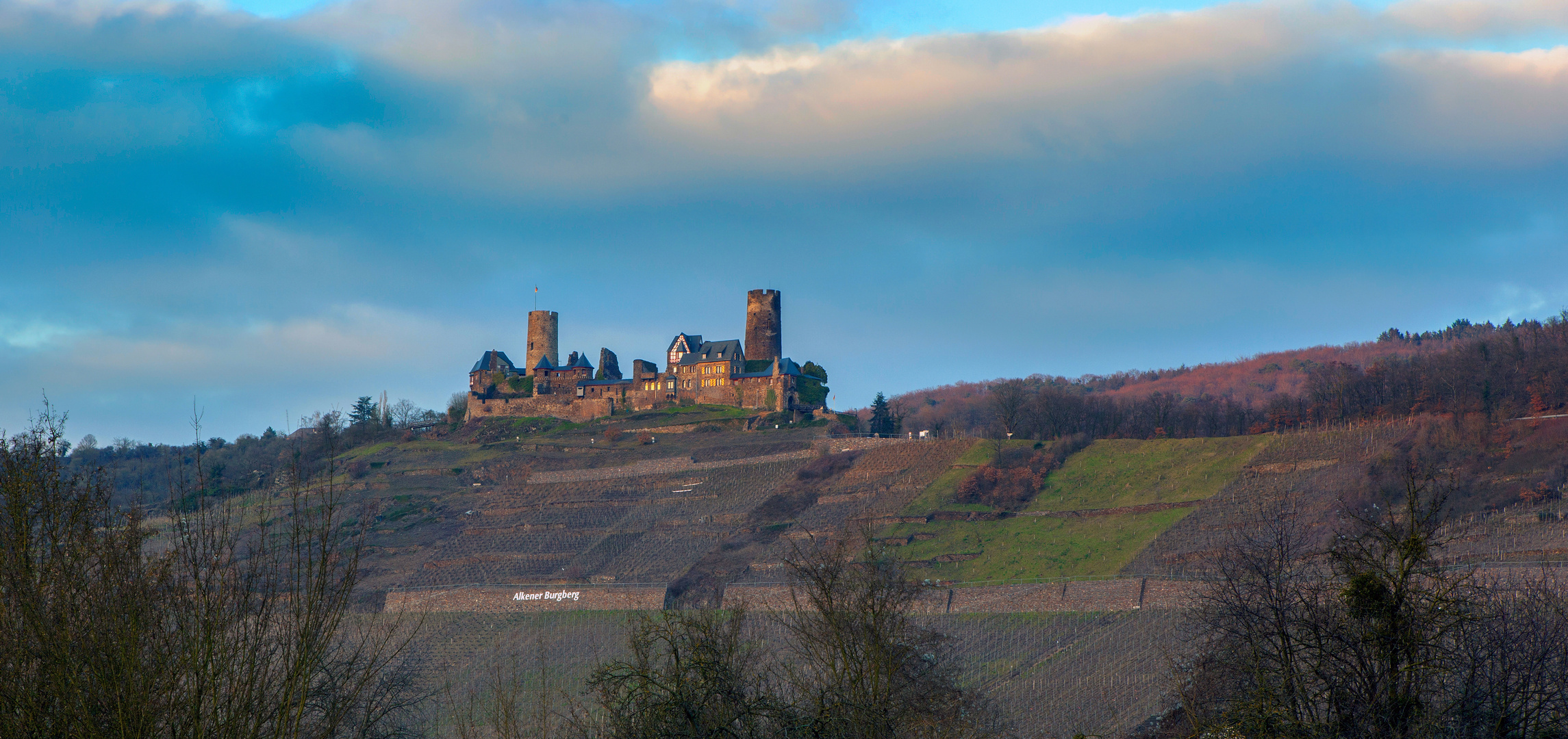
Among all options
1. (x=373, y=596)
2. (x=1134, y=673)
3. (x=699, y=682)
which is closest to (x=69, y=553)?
(x=699, y=682)

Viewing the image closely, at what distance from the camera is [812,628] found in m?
22.0

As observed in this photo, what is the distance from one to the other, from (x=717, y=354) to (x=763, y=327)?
4.93 meters

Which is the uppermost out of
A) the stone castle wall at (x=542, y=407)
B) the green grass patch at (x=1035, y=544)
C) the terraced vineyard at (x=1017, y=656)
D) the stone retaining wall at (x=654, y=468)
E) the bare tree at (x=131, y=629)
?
the stone castle wall at (x=542, y=407)

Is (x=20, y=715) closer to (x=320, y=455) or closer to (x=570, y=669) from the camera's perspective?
(x=570, y=669)

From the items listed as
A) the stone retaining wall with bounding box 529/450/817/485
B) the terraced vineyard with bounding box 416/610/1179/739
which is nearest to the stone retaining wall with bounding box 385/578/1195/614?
the terraced vineyard with bounding box 416/610/1179/739

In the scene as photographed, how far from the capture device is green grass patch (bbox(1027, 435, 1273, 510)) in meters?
72.8

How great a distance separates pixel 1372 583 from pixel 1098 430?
288ft

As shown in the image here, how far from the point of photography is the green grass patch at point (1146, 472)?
2864 inches

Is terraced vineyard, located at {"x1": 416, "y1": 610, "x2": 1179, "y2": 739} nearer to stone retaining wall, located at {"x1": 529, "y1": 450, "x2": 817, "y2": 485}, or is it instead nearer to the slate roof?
stone retaining wall, located at {"x1": 529, "y1": 450, "x2": 817, "y2": 485}

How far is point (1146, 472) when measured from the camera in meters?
77.5

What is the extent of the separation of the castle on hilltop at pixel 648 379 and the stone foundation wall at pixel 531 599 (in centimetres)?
3808

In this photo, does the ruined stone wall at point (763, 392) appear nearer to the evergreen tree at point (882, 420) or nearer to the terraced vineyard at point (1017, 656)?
the evergreen tree at point (882, 420)

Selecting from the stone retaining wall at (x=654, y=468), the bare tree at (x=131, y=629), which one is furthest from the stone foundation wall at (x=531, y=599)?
the bare tree at (x=131, y=629)

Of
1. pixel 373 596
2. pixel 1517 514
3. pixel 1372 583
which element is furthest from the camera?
pixel 373 596
